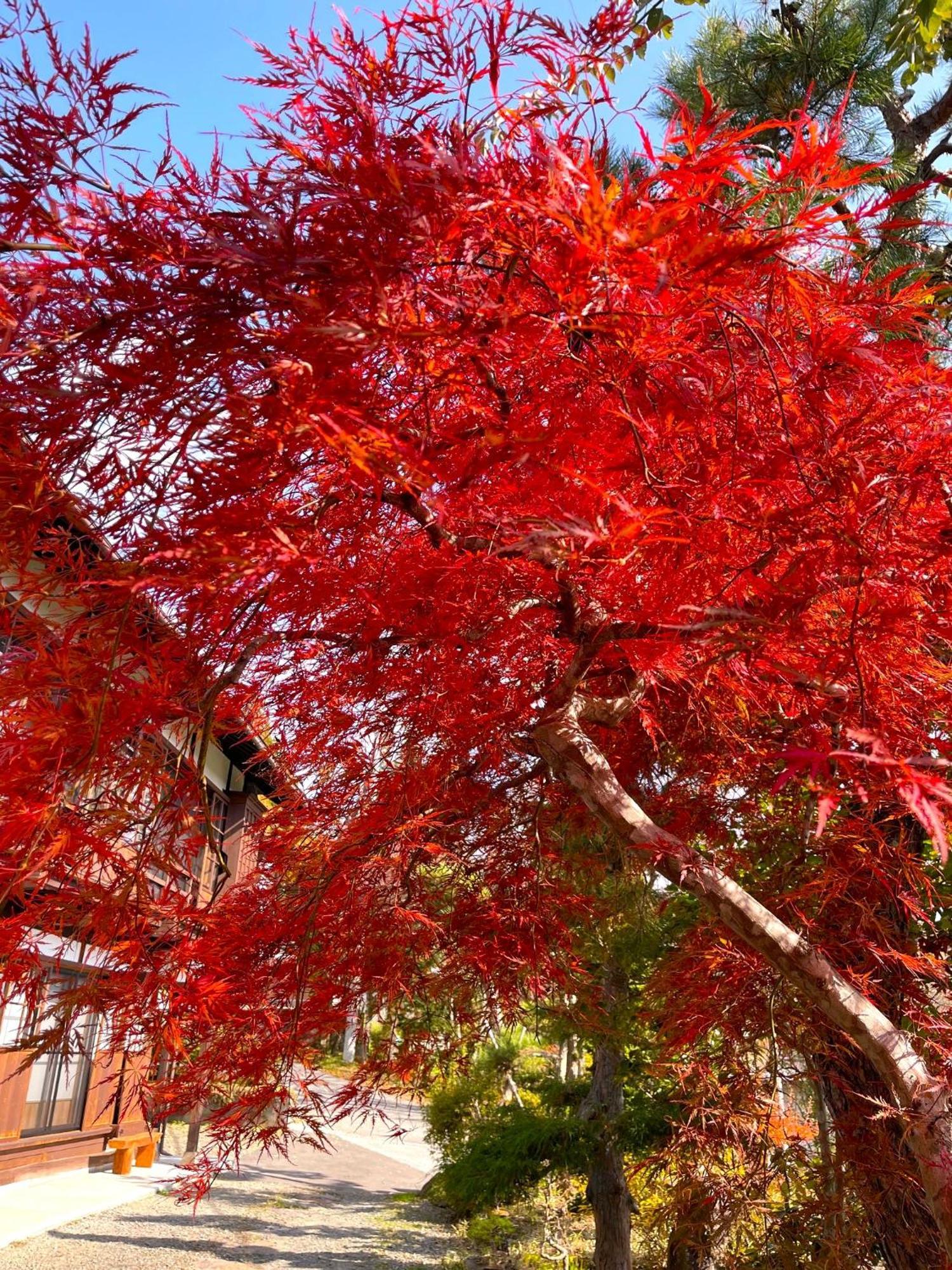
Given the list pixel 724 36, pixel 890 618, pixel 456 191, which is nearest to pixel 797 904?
pixel 890 618

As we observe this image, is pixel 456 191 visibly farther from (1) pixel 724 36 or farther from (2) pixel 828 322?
(1) pixel 724 36

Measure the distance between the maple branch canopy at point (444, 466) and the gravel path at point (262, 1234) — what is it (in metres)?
7.15

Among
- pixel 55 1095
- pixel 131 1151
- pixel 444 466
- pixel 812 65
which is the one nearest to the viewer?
pixel 444 466

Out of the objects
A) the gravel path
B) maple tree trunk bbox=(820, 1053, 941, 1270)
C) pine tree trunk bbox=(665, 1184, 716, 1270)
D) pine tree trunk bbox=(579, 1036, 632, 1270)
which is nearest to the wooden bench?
the gravel path

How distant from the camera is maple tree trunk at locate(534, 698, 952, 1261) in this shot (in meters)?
2.46

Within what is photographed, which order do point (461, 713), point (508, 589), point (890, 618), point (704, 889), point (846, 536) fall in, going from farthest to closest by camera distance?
point (461, 713) → point (508, 589) → point (704, 889) → point (890, 618) → point (846, 536)

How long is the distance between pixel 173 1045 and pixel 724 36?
26.3 feet

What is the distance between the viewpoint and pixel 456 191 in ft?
6.07

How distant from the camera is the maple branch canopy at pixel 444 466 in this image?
189 cm

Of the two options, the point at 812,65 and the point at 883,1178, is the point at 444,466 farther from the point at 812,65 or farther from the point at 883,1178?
the point at 812,65

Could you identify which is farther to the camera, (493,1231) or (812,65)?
(493,1231)

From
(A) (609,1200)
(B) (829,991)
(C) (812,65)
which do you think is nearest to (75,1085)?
(A) (609,1200)

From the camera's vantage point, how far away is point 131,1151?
41.7 ft

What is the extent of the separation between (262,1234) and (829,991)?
1187cm
